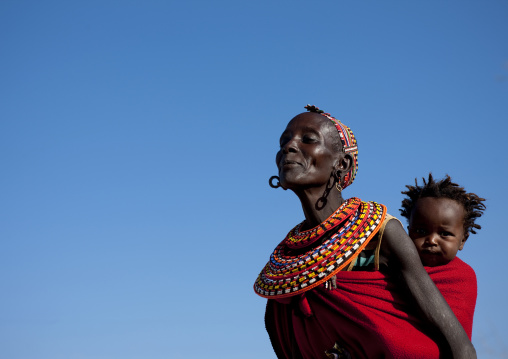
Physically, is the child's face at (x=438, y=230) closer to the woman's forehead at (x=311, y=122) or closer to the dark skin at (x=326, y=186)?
the dark skin at (x=326, y=186)

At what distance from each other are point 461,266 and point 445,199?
54 centimetres

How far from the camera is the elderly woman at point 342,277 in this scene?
455cm

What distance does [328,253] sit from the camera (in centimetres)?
477

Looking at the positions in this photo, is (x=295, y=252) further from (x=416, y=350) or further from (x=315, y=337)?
(x=416, y=350)

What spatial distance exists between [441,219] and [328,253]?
98 centimetres

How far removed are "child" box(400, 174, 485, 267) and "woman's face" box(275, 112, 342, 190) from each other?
2.51 feet

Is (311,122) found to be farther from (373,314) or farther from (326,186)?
(373,314)

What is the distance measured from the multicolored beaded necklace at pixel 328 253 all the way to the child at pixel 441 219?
1.25ft

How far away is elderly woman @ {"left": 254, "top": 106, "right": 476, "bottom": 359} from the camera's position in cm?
455

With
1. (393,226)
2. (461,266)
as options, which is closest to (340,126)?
(393,226)

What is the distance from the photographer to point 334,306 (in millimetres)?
4797

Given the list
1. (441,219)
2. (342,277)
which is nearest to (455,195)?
(441,219)

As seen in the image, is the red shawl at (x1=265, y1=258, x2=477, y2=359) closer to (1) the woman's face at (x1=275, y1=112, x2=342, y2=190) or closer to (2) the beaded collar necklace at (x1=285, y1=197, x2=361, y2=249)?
(2) the beaded collar necklace at (x1=285, y1=197, x2=361, y2=249)

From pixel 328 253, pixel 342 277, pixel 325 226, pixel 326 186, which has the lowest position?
pixel 342 277
